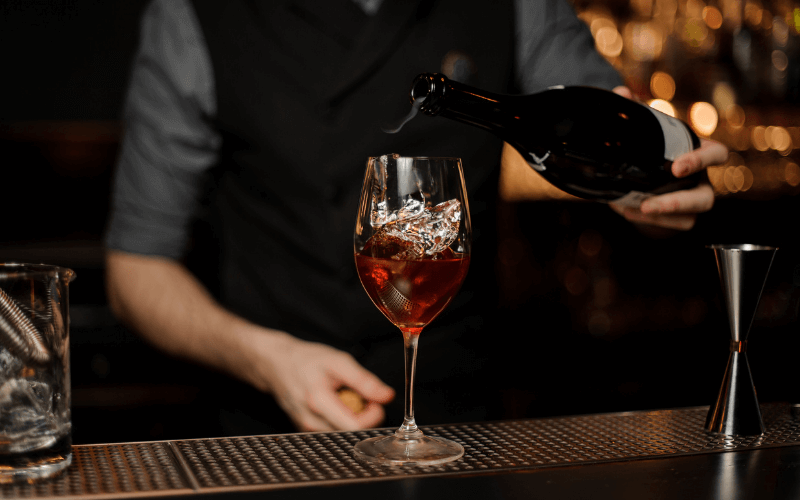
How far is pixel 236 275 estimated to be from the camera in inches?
66.4

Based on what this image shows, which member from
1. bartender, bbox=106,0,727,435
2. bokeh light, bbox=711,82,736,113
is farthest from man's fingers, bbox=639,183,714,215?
bokeh light, bbox=711,82,736,113

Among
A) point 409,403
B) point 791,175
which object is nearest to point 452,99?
point 409,403

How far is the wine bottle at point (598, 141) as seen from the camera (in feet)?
3.43

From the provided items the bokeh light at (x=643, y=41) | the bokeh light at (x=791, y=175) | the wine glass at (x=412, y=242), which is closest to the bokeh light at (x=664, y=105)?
the bokeh light at (x=643, y=41)

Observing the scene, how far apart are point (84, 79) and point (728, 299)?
6.49 ft

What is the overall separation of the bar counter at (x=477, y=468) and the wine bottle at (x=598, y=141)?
16.2 inches

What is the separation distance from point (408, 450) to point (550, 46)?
1.14 m

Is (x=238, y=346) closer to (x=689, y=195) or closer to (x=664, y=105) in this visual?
(x=689, y=195)

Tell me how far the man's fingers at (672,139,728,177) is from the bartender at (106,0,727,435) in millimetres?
519

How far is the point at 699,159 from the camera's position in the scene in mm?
975

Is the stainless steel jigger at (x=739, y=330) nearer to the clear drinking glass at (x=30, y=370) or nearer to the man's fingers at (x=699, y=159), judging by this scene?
the man's fingers at (x=699, y=159)

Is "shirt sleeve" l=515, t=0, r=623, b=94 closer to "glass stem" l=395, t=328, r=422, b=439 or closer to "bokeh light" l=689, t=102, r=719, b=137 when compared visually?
"glass stem" l=395, t=328, r=422, b=439

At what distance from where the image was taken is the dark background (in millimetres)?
2178

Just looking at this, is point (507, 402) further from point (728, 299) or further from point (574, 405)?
point (728, 299)
